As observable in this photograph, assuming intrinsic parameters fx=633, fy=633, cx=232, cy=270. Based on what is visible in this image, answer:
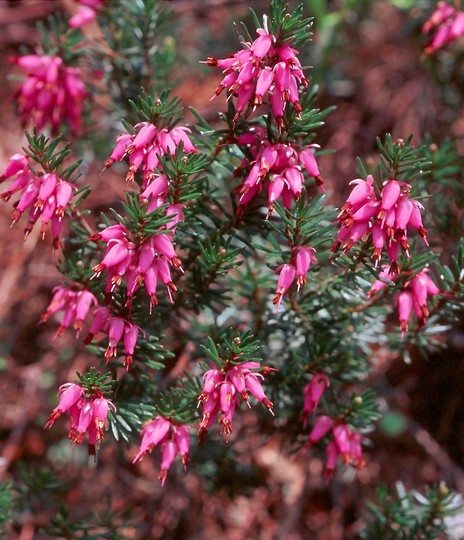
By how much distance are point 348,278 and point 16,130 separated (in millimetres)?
4134

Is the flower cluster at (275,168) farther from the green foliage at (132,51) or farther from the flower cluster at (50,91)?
the flower cluster at (50,91)

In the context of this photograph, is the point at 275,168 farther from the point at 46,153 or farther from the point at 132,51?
the point at 132,51

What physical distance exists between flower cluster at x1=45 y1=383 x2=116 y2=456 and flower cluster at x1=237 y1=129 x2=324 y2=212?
914mm

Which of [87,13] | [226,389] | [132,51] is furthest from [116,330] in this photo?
[87,13]

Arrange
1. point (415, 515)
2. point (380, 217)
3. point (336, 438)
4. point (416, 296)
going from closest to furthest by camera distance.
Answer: point (380, 217), point (416, 296), point (336, 438), point (415, 515)

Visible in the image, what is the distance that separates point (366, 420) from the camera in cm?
286

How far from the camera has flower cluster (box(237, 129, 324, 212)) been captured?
2.30m

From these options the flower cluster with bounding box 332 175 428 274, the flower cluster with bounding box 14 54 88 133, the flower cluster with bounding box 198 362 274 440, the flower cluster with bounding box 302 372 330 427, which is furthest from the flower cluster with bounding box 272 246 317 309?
the flower cluster with bounding box 14 54 88 133

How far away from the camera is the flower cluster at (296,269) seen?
2.33 metres

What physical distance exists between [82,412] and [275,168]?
1.13 m

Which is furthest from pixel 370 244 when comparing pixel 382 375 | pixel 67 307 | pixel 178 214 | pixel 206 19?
pixel 206 19

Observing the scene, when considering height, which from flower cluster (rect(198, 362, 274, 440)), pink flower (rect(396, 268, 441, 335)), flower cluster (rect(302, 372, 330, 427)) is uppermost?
flower cluster (rect(198, 362, 274, 440))

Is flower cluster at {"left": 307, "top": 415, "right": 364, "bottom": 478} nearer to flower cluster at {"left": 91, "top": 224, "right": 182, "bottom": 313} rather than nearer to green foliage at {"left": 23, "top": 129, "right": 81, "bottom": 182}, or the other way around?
flower cluster at {"left": 91, "top": 224, "right": 182, "bottom": 313}

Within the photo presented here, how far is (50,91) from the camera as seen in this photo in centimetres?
344
